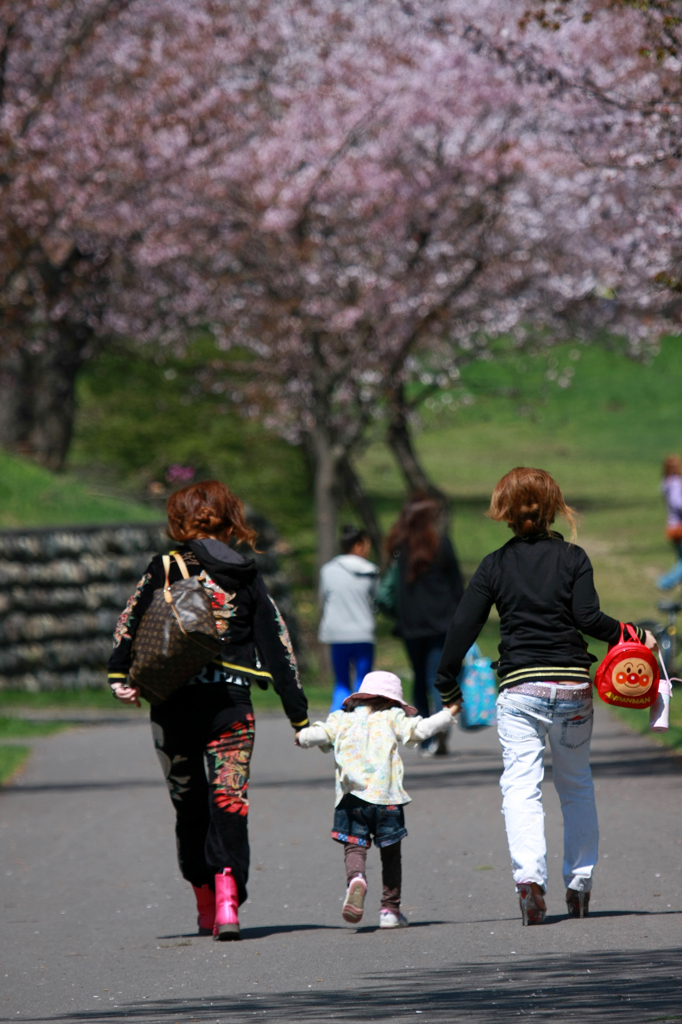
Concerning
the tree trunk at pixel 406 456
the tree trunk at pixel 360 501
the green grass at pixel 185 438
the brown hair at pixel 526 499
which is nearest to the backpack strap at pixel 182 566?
the brown hair at pixel 526 499

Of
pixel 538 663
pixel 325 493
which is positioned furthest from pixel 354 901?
pixel 325 493

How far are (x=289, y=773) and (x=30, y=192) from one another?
11249mm

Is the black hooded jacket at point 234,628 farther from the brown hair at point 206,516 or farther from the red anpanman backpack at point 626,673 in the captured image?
the red anpanman backpack at point 626,673

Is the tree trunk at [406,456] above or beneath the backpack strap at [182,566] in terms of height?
above

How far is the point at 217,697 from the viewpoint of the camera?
19.1ft

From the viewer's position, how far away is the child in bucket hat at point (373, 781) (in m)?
5.84

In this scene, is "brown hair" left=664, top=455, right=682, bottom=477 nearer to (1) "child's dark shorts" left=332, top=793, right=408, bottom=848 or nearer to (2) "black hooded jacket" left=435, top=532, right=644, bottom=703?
(2) "black hooded jacket" left=435, top=532, right=644, bottom=703

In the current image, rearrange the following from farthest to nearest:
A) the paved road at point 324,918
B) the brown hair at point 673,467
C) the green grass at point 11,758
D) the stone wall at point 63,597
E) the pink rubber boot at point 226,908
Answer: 1. the brown hair at point 673,467
2. the stone wall at point 63,597
3. the green grass at point 11,758
4. the pink rubber boot at point 226,908
5. the paved road at point 324,918

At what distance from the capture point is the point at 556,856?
7.23 meters

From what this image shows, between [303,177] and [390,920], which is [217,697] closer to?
[390,920]

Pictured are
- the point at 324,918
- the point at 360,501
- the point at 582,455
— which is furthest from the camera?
the point at 582,455

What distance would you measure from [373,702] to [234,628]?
61 centimetres

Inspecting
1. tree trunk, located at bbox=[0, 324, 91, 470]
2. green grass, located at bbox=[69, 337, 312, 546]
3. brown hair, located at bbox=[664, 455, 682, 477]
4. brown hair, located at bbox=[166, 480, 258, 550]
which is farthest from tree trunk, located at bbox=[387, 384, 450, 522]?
brown hair, located at bbox=[166, 480, 258, 550]

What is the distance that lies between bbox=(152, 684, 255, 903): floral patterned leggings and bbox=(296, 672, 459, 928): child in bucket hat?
0.26 meters
